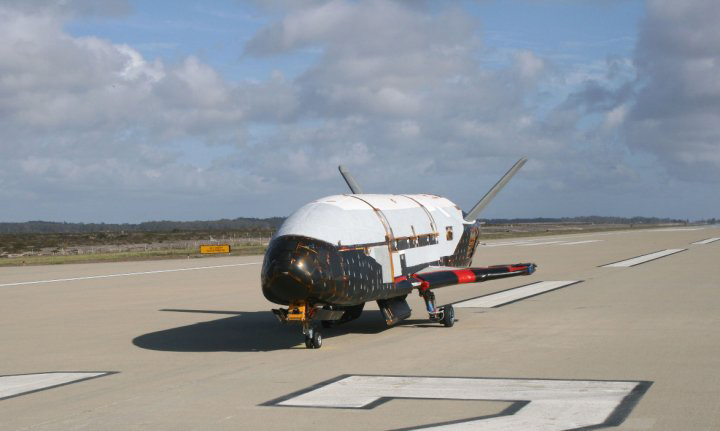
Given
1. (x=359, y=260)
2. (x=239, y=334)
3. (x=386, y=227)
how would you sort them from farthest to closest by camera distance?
(x=239, y=334), (x=386, y=227), (x=359, y=260)

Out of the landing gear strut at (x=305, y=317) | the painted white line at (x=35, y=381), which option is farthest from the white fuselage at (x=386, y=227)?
the painted white line at (x=35, y=381)

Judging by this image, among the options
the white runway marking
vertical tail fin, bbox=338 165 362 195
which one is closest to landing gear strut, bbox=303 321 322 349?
the white runway marking

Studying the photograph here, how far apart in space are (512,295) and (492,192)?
540 cm

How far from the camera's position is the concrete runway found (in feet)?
40.3

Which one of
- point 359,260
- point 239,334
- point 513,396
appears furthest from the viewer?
point 239,334

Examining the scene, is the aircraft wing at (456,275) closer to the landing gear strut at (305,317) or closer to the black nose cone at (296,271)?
the landing gear strut at (305,317)

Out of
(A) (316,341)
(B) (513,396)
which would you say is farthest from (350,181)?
(B) (513,396)

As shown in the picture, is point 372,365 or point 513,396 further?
point 372,365

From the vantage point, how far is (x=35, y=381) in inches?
627

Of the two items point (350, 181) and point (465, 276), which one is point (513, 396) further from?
point (350, 181)

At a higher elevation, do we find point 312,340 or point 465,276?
point 465,276

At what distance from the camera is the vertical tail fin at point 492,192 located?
Result: 27483 millimetres

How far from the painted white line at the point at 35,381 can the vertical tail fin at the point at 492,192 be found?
14133 millimetres

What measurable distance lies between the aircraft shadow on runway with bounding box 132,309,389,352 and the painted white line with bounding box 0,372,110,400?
345 cm
